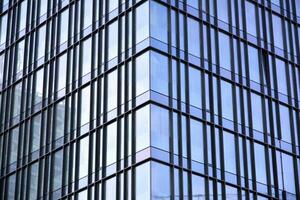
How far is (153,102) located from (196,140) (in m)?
3.87

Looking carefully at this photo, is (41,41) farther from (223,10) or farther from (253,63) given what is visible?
(253,63)

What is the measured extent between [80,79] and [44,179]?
6850 millimetres

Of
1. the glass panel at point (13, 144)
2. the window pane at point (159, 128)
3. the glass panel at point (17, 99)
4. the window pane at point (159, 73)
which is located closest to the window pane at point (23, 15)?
the glass panel at point (17, 99)

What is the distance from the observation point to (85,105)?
176ft

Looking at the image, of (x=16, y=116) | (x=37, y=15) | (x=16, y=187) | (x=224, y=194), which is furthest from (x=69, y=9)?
(x=224, y=194)

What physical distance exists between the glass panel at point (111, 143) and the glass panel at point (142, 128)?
2062 millimetres

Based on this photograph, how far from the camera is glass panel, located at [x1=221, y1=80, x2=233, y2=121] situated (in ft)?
174

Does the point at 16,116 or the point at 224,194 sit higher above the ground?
the point at 16,116

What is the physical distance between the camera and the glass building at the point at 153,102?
48.8 m

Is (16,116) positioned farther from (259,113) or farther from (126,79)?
(259,113)

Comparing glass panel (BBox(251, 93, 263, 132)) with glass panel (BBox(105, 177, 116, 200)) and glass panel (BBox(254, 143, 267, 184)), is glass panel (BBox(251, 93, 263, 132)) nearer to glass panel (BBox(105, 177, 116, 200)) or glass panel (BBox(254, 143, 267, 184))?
glass panel (BBox(254, 143, 267, 184))

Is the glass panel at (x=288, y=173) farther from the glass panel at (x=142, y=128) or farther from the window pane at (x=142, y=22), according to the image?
the window pane at (x=142, y=22)

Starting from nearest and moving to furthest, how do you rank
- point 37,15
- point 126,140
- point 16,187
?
point 126,140 → point 16,187 → point 37,15

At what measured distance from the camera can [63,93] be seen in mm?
56219
